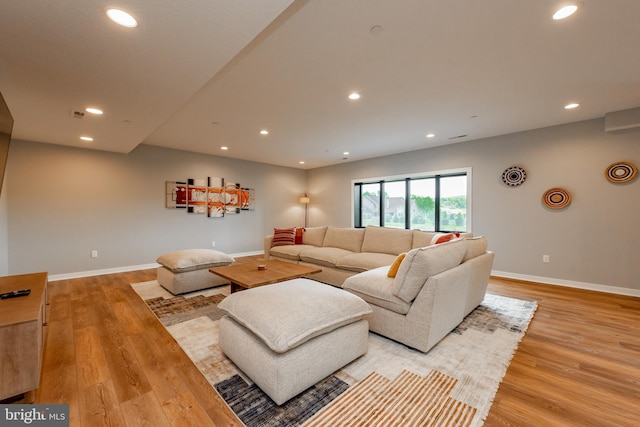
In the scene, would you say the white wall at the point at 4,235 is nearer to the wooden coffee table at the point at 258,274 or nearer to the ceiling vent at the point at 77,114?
the ceiling vent at the point at 77,114

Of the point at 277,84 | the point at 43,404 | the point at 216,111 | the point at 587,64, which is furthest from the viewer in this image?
the point at 216,111

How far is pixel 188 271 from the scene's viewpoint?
3.54 m

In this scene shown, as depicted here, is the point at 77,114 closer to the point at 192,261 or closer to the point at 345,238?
the point at 192,261

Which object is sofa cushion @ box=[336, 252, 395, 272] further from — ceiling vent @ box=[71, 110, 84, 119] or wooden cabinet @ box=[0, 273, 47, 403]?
ceiling vent @ box=[71, 110, 84, 119]

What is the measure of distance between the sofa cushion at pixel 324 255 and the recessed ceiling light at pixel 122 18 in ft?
10.5

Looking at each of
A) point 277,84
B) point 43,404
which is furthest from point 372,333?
point 277,84

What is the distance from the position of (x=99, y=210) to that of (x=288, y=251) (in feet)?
11.9

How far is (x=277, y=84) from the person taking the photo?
9.01 feet

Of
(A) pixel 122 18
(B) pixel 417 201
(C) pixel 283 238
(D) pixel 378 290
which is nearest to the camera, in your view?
(A) pixel 122 18

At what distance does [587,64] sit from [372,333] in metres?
3.23

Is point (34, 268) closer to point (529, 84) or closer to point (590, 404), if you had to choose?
point (590, 404)

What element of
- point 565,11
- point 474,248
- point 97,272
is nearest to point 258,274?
point 474,248

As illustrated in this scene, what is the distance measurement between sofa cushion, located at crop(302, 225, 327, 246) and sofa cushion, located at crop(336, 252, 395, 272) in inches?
46.0

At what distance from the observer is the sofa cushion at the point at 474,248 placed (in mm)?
2750
